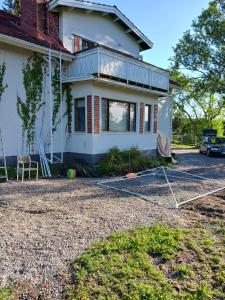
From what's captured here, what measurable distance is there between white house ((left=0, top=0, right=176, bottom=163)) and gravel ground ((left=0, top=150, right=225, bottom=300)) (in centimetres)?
330

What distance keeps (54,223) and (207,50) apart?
21.9 metres

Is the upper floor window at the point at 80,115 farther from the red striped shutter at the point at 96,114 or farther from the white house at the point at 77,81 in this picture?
the red striped shutter at the point at 96,114

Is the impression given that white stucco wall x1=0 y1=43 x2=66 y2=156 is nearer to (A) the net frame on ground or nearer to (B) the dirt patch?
(A) the net frame on ground

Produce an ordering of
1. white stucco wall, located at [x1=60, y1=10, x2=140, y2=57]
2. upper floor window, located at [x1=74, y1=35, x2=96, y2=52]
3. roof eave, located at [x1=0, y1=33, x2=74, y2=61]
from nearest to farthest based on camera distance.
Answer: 1. roof eave, located at [x1=0, y1=33, x2=74, y2=61]
2. white stucco wall, located at [x1=60, y1=10, x2=140, y2=57]
3. upper floor window, located at [x1=74, y1=35, x2=96, y2=52]

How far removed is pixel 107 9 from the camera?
13.8m

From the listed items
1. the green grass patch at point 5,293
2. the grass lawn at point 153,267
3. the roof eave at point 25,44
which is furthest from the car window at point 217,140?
the green grass patch at point 5,293

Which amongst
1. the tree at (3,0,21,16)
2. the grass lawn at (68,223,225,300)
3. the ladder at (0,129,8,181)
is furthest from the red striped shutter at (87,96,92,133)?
the tree at (3,0,21,16)

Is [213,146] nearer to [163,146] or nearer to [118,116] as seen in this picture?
[163,146]

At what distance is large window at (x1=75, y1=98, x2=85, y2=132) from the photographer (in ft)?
39.7

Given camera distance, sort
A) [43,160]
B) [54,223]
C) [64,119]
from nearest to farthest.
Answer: [54,223] → [43,160] → [64,119]

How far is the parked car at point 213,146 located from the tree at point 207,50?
4.63 m

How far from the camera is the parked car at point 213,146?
2062 cm

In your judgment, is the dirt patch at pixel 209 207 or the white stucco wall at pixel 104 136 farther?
the white stucco wall at pixel 104 136

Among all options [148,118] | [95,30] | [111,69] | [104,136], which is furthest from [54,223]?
[95,30]
